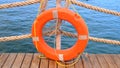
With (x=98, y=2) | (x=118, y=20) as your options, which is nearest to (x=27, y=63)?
(x=118, y=20)

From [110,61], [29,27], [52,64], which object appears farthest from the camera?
[29,27]

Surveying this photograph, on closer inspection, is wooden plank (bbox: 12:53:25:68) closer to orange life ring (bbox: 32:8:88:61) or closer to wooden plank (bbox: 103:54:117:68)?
orange life ring (bbox: 32:8:88:61)

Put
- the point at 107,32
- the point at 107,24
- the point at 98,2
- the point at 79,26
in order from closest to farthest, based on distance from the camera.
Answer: the point at 79,26 < the point at 107,32 < the point at 107,24 < the point at 98,2

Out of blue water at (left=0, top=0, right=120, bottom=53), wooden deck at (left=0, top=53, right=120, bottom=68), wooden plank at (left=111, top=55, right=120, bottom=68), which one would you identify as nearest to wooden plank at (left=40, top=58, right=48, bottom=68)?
wooden deck at (left=0, top=53, right=120, bottom=68)

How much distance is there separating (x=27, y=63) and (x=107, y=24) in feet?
17.7

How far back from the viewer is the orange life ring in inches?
130

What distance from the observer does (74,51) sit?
3.47 meters

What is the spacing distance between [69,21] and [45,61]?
2.31 ft

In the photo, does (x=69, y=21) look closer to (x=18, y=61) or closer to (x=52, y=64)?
(x=52, y=64)

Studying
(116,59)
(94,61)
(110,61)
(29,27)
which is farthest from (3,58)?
(29,27)

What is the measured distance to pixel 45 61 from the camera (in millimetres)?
3613

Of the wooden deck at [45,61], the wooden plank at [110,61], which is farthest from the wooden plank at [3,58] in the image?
the wooden plank at [110,61]

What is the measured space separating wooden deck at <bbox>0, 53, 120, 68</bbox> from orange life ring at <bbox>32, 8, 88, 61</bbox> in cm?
14

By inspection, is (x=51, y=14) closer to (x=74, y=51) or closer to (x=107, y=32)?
(x=74, y=51)
